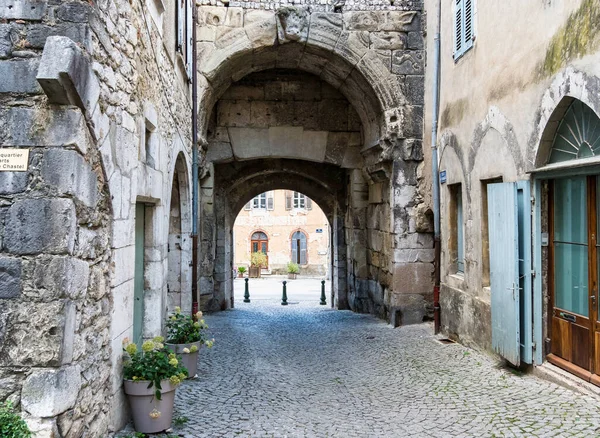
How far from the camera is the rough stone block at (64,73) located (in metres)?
2.76

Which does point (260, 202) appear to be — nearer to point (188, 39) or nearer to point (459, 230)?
point (188, 39)

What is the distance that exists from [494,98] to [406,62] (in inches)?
114

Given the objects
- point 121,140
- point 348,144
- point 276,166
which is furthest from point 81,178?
point 276,166

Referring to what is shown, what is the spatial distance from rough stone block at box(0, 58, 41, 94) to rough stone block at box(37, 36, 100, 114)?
127 mm

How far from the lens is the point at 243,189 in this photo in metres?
13.9

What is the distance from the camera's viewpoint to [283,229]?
29.5m

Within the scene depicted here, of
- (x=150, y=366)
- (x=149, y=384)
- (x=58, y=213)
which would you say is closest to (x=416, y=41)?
(x=150, y=366)

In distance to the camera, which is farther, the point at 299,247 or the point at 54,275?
the point at 299,247

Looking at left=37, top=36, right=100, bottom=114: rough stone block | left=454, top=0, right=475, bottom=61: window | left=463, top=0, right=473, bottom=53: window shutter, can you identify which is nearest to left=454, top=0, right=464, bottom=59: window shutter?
left=454, top=0, right=475, bottom=61: window

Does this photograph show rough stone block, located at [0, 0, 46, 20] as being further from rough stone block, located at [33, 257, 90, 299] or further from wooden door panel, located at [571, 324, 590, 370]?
wooden door panel, located at [571, 324, 590, 370]

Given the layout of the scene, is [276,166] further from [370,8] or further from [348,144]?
[370,8]

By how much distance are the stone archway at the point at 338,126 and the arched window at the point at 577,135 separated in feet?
12.3

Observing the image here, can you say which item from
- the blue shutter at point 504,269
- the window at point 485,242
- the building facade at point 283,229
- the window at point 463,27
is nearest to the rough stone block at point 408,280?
the window at point 485,242

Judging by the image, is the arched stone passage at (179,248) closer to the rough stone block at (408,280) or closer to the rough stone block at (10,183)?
the rough stone block at (408,280)
